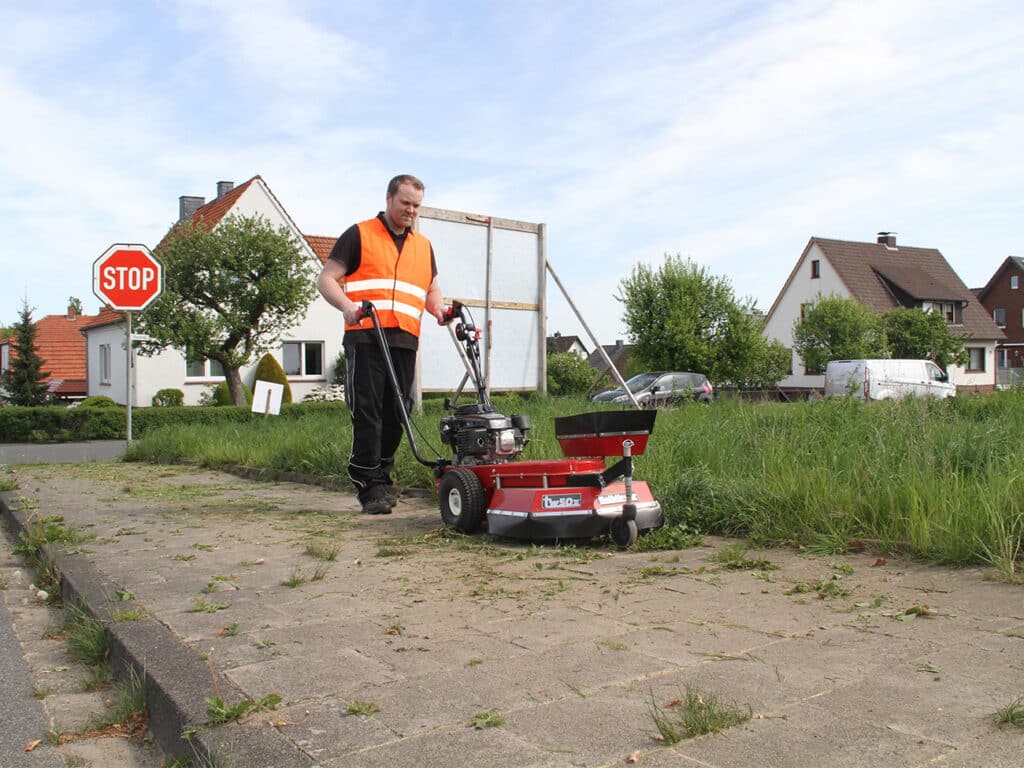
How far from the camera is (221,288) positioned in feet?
90.7

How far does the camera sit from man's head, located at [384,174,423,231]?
6.68 meters

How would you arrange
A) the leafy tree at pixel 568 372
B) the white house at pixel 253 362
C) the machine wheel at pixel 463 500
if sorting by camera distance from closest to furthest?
the machine wheel at pixel 463 500
the white house at pixel 253 362
the leafy tree at pixel 568 372

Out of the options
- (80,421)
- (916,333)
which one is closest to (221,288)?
(80,421)

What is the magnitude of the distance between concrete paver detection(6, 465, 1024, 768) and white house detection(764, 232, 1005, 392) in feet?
177

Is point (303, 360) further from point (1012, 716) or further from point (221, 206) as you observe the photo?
point (1012, 716)

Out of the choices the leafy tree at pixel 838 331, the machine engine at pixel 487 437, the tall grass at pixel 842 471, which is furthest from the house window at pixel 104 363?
the machine engine at pixel 487 437

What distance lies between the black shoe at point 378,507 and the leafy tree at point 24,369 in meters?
36.8

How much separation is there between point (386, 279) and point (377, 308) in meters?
0.22

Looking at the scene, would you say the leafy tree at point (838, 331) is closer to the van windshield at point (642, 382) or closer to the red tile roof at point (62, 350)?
the van windshield at point (642, 382)

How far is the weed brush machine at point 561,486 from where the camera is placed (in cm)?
510

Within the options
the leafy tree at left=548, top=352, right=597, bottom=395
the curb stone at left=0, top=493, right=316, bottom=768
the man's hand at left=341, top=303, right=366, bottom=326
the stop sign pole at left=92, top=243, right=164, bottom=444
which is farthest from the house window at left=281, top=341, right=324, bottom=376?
Result: the curb stone at left=0, top=493, right=316, bottom=768

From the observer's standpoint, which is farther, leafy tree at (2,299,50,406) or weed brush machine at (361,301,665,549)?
leafy tree at (2,299,50,406)

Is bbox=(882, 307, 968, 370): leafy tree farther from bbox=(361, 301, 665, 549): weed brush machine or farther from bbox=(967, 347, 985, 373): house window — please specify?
bbox=(361, 301, 665, 549): weed brush machine

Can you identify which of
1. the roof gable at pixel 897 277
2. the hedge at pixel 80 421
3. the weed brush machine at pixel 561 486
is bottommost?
the hedge at pixel 80 421
